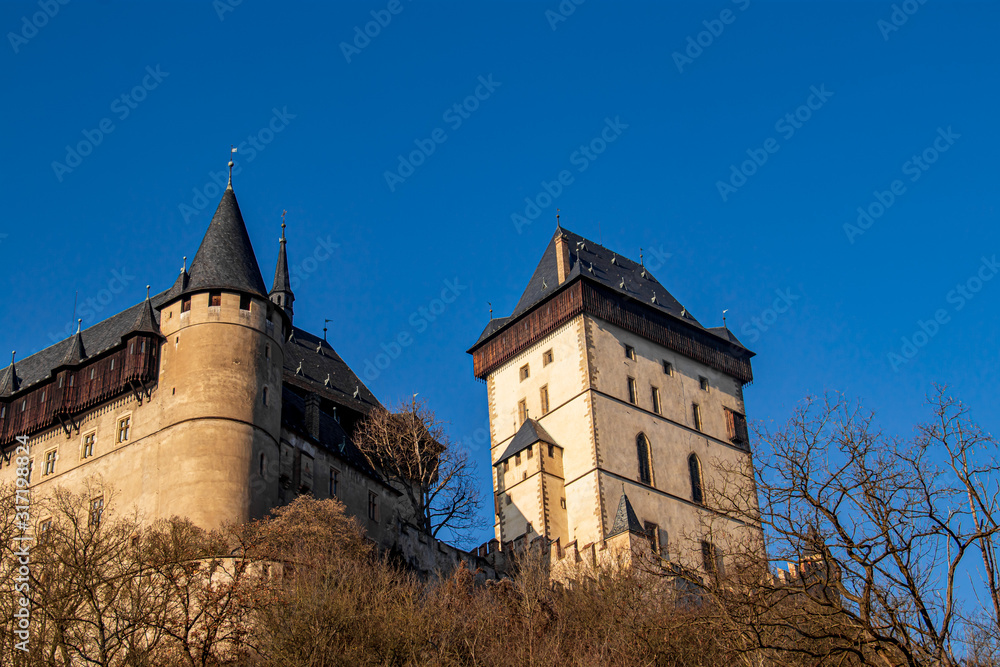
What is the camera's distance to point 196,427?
32562 millimetres

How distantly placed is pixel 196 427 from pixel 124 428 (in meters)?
3.14

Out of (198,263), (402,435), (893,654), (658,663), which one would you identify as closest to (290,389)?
(402,435)

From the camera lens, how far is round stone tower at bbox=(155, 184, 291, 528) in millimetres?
31656

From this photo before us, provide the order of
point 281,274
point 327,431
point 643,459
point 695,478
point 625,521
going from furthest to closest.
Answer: point 281,274, point 695,478, point 643,459, point 625,521, point 327,431

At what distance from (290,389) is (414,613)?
1758 cm

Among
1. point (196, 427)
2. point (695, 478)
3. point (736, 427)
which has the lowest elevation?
point (196, 427)

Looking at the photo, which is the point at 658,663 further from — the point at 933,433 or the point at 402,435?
the point at 402,435

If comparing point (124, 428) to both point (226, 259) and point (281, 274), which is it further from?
point (281, 274)

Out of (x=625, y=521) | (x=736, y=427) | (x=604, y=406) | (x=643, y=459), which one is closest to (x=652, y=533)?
(x=625, y=521)

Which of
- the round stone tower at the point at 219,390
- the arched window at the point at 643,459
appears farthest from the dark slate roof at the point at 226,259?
the arched window at the point at 643,459

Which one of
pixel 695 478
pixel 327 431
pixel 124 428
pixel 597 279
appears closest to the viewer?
pixel 124 428

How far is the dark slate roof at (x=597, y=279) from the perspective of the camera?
2008 inches

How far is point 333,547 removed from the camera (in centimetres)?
2947

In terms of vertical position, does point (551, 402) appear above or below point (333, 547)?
above
